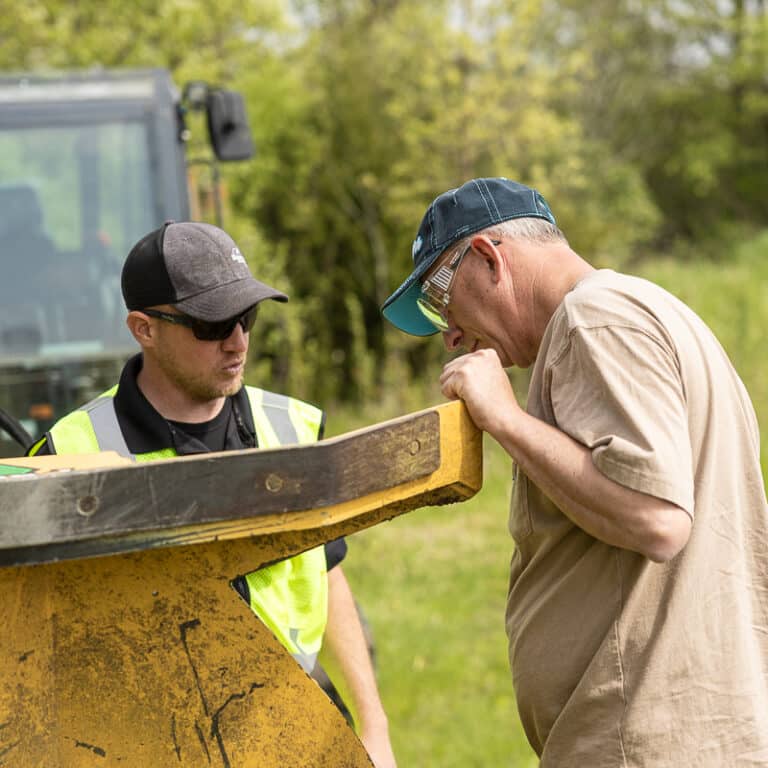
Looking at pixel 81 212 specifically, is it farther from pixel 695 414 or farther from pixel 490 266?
pixel 695 414

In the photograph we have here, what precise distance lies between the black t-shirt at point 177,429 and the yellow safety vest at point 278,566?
0.06 ft

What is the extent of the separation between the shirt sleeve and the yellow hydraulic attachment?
0.22m

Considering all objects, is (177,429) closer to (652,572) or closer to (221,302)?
(221,302)

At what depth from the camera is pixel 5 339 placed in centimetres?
515

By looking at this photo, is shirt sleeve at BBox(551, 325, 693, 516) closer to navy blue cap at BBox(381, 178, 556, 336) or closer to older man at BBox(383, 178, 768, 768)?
older man at BBox(383, 178, 768, 768)

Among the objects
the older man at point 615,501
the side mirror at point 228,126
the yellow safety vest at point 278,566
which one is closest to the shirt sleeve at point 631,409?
the older man at point 615,501

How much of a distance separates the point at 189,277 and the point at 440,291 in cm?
60

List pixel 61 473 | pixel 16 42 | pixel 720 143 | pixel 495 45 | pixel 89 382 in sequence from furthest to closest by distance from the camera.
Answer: pixel 720 143, pixel 495 45, pixel 16 42, pixel 89 382, pixel 61 473

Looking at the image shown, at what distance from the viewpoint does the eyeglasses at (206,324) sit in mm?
2451

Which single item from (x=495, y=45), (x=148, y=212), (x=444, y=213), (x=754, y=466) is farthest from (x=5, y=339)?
(x=495, y=45)

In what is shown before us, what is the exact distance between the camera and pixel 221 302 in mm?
2445

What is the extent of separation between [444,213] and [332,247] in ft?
38.2

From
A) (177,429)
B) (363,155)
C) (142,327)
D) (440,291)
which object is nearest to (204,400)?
(177,429)

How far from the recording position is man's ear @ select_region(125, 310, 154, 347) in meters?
2.50
